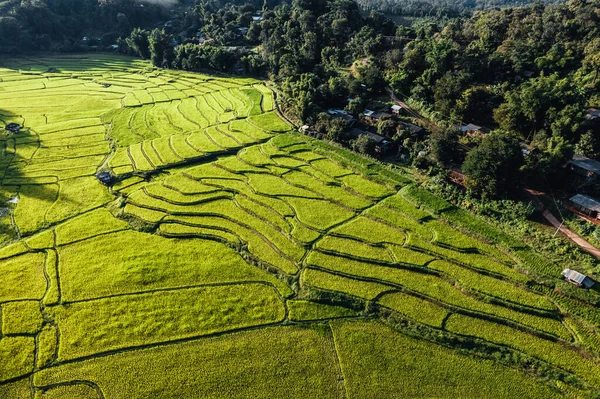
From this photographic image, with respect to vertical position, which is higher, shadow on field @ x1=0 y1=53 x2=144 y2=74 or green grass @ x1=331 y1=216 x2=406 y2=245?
shadow on field @ x1=0 y1=53 x2=144 y2=74

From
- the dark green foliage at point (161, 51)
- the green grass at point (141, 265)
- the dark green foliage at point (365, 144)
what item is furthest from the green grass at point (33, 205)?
the dark green foliage at point (161, 51)

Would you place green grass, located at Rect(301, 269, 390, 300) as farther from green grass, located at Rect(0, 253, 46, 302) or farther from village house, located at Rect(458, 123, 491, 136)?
village house, located at Rect(458, 123, 491, 136)

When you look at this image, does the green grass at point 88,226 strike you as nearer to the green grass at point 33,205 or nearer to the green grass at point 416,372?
the green grass at point 33,205

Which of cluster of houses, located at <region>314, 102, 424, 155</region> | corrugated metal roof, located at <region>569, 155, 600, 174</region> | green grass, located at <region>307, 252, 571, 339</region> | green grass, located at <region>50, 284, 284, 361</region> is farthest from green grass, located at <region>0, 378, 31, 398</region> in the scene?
corrugated metal roof, located at <region>569, 155, 600, 174</region>

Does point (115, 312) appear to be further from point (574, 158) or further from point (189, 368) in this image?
point (574, 158)

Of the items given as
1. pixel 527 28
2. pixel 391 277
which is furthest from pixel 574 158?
pixel 527 28
